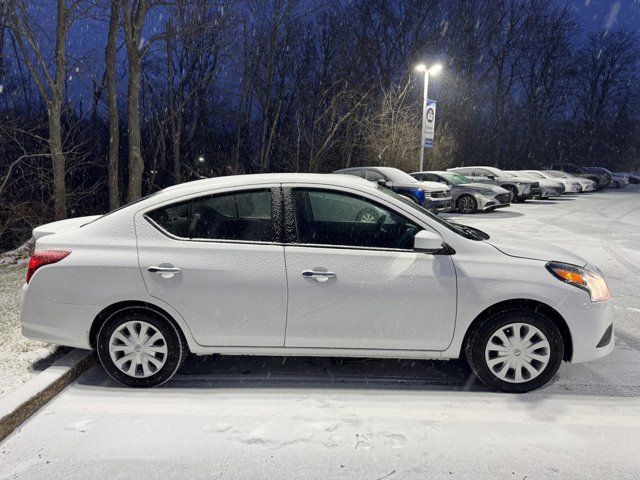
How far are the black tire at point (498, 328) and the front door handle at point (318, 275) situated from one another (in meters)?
1.13

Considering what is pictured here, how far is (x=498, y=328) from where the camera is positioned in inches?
143

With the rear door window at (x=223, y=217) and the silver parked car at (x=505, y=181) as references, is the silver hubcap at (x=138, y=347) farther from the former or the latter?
the silver parked car at (x=505, y=181)

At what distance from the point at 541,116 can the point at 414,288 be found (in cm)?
5288

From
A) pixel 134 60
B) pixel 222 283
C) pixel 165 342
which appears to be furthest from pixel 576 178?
pixel 165 342

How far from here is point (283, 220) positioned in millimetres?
3732

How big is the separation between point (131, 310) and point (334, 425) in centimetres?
169

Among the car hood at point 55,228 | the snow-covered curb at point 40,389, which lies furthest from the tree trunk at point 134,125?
the snow-covered curb at point 40,389

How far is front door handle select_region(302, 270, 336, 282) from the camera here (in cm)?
357

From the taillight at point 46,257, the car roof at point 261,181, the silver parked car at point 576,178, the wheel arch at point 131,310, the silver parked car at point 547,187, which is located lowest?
the wheel arch at point 131,310

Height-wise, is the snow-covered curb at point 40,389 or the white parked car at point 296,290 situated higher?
the white parked car at point 296,290

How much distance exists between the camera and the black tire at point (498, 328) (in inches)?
143

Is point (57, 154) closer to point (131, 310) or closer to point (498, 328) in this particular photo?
point (131, 310)

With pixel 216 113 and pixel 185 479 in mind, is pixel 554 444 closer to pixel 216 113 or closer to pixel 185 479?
pixel 185 479

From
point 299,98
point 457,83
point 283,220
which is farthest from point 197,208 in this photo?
point 457,83
